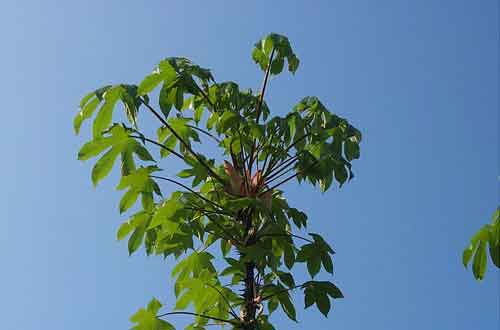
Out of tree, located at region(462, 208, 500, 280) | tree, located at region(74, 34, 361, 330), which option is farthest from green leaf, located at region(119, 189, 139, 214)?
tree, located at region(462, 208, 500, 280)

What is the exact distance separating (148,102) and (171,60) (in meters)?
0.27

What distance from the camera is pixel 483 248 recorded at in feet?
8.89

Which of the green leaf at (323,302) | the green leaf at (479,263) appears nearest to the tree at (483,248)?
the green leaf at (479,263)

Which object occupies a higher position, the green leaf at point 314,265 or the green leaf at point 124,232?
the green leaf at point 124,232

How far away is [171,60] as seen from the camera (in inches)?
159

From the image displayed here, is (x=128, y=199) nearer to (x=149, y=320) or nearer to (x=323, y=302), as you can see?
(x=149, y=320)

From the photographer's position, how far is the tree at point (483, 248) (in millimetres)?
2527

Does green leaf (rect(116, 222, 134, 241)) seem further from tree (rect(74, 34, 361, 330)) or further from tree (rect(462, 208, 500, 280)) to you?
tree (rect(462, 208, 500, 280))

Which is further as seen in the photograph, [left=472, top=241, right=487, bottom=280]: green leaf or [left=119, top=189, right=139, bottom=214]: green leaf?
[left=119, top=189, right=139, bottom=214]: green leaf

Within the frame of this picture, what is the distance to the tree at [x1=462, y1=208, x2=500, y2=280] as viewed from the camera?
253cm

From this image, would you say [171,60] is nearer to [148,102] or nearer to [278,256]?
[148,102]

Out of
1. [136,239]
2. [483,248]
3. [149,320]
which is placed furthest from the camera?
[136,239]

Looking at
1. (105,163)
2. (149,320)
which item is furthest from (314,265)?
(105,163)

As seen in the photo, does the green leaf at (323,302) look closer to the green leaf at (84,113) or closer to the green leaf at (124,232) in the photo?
the green leaf at (124,232)
